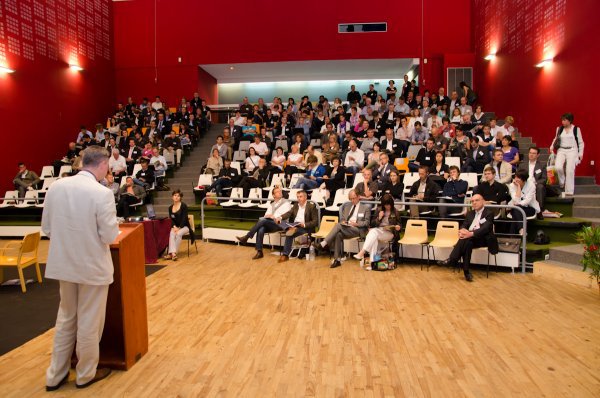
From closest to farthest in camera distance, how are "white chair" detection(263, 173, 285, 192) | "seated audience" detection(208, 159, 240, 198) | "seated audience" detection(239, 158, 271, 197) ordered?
"white chair" detection(263, 173, 285, 192) → "seated audience" detection(239, 158, 271, 197) → "seated audience" detection(208, 159, 240, 198)

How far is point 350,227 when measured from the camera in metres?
7.00

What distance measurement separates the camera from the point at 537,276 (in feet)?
19.5

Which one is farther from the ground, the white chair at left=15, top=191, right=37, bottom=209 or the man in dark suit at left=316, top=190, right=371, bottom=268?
the white chair at left=15, top=191, right=37, bottom=209

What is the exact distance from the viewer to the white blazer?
2.83 meters

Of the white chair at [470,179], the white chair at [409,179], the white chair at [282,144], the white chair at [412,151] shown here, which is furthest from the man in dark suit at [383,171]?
the white chair at [282,144]

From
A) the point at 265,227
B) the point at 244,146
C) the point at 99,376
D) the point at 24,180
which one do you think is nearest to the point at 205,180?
the point at 244,146

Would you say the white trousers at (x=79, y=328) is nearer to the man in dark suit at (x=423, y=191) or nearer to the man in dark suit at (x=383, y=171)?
the man in dark suit at (x=423, y=191)

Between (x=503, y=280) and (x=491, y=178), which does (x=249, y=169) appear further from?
(x=503, y=280)

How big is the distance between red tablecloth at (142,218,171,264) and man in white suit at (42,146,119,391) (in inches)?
171

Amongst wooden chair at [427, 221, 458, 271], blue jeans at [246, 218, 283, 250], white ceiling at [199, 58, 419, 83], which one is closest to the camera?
wooden chair at [427, 221, 458, 271]

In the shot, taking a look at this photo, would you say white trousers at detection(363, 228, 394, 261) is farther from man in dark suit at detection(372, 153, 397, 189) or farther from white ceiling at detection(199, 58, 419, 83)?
white ceiling at detection(199, 58, 419, 83)

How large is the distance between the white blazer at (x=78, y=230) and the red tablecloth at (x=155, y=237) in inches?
174

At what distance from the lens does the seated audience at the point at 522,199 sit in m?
6.48

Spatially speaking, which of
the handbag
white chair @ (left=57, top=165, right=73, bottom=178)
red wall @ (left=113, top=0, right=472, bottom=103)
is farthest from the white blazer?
red wall @ (left=113, top=0, right=472, bottom=103)
